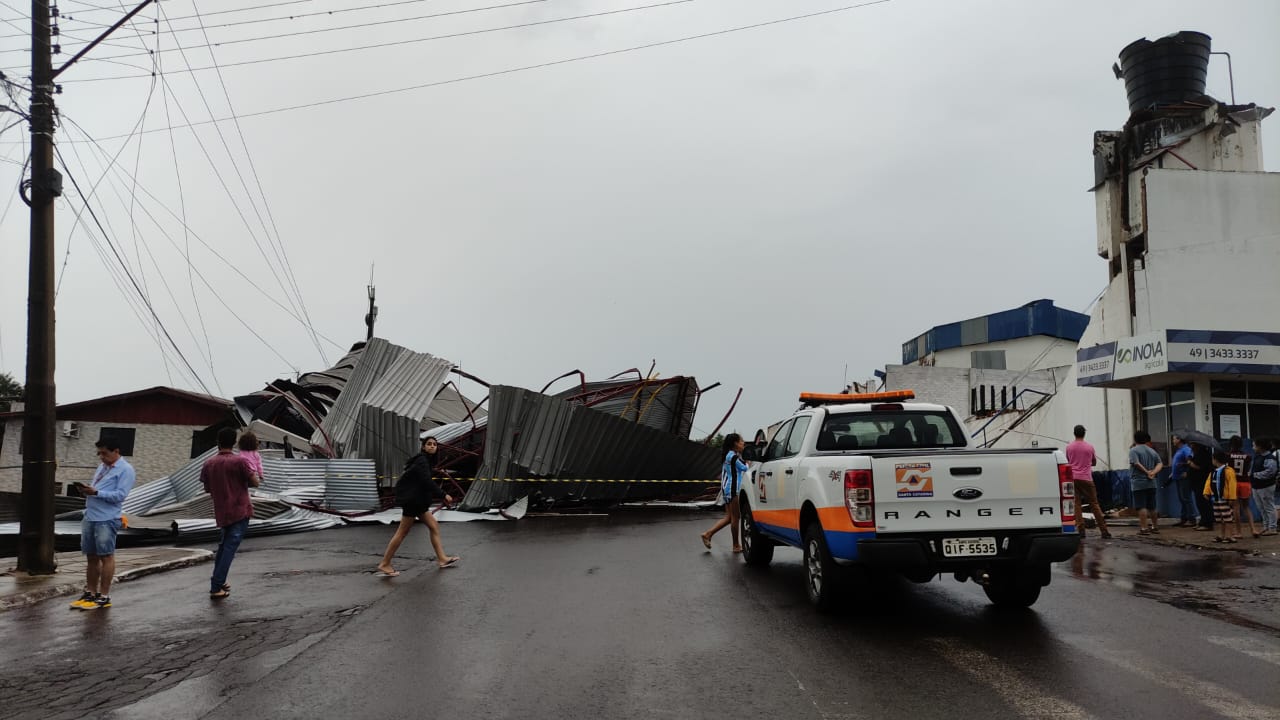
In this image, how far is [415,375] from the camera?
24.8 metres

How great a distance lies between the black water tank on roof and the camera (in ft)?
97.7

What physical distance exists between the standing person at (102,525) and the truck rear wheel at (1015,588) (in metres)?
8.02

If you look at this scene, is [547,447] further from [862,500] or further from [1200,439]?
[862,500]

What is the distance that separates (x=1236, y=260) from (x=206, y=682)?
939 inches

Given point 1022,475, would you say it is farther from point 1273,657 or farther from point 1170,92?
point 1170,92

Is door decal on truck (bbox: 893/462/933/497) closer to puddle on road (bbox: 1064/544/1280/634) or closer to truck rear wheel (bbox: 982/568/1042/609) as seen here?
truck rear wheel (bbox: 982/568/1042/609)

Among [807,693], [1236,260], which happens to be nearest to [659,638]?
[807,693]

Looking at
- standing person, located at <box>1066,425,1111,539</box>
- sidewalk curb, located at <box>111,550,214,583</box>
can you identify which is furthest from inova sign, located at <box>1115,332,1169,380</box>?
sidewalk curb, located at <box>111,550,214,583</box>

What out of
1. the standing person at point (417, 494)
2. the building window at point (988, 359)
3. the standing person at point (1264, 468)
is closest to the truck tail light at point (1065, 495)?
the standing person at point (417, 494)

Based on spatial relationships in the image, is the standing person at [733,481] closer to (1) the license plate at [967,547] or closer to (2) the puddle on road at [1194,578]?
(2) the puddle on road at [1194,578]

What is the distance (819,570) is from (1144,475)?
1059 centimetres

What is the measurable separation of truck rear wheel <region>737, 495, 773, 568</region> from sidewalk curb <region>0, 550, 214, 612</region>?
7004 millimetres

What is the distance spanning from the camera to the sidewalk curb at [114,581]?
9344 millimetres

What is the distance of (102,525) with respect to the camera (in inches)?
353
